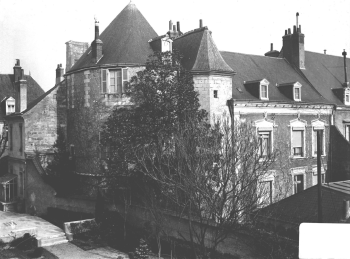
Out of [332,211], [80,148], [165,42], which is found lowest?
[332,211]

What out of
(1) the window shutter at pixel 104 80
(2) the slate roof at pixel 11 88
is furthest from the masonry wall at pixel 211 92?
(2) the slate roof at pixel 11 88

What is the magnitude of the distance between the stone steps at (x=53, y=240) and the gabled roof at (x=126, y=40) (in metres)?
10.2

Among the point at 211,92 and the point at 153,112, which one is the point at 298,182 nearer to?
the point at 211,92

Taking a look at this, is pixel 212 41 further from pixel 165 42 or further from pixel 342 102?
pixel 342 102

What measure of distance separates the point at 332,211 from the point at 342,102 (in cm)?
1717

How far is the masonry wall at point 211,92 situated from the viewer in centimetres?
2153

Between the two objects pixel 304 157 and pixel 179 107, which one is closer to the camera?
pixel 179 107

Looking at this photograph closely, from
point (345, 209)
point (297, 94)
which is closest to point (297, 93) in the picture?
point (297, 94)

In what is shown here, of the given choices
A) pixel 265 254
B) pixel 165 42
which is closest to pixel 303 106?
pixel 165 42

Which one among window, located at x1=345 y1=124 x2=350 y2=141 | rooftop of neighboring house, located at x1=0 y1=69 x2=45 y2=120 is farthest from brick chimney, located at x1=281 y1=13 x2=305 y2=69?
rooftop of neighboring house, located at x1=0 y1=69 x2=45 y2=120

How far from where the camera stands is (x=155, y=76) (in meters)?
19.9

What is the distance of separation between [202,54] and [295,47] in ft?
38.9

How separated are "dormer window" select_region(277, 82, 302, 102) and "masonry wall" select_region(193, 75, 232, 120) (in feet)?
20.9

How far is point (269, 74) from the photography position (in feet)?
92.5
